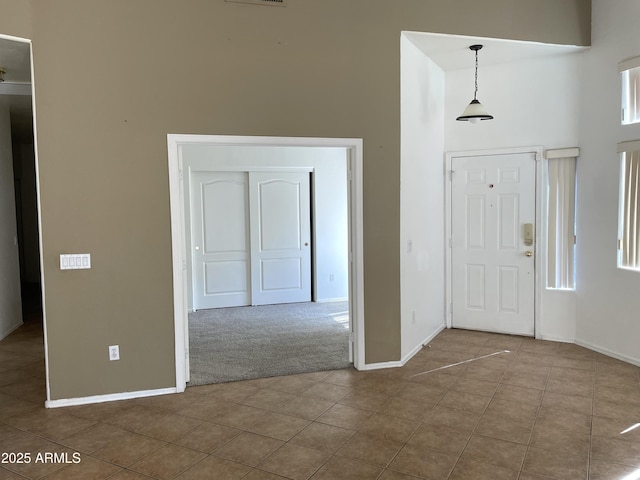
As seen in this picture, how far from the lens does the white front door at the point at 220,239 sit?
22.8 feet

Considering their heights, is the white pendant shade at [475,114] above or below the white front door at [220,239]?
above

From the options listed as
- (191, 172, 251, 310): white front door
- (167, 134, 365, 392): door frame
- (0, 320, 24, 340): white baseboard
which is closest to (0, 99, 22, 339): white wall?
(0, 320, 24, 340): white baseboard

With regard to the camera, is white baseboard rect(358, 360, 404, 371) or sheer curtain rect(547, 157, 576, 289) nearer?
white baseboard rect(358, 360, 404, 371)

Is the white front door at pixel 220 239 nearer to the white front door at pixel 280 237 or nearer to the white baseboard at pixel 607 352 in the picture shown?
the white front door at pixel 280 237

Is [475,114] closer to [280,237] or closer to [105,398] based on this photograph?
[280,237]

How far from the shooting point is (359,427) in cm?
327

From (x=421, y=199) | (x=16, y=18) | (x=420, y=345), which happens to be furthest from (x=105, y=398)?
(x=421, y=199)

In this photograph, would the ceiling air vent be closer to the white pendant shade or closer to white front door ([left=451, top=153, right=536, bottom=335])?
the white pendant shade

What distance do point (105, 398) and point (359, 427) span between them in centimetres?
202

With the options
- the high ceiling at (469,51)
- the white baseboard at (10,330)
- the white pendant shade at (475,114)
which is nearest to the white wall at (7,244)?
the white baseboard at (10,330)

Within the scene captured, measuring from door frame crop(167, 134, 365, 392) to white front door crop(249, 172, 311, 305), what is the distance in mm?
3074

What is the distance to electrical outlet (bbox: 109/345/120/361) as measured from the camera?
3.76m

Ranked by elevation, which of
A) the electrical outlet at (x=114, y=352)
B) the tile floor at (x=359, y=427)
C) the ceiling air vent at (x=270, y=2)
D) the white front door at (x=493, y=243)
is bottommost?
the tile floor at (x=359, y=427)

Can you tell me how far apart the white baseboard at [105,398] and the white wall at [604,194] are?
13.5 ft
